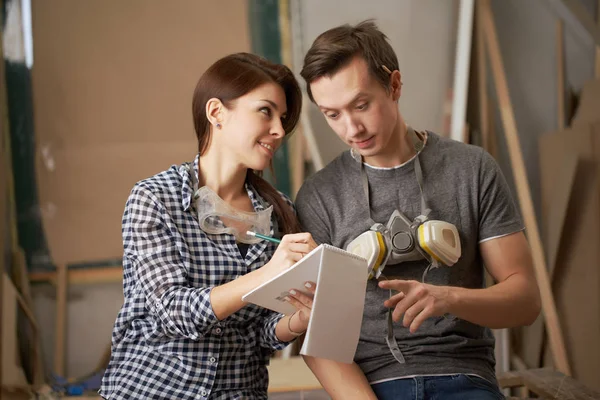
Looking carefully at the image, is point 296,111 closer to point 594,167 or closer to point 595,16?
point 594,167

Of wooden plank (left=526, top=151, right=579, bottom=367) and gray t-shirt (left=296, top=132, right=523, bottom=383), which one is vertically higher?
gray t-shirt (left=296, top=132, right=523, bottom=383)

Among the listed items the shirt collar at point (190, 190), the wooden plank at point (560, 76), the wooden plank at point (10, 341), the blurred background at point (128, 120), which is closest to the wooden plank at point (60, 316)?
the blurred background at point (128, 120)

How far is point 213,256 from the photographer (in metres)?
1.89

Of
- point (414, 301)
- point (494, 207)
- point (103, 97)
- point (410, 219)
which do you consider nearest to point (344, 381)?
point (414, 301)

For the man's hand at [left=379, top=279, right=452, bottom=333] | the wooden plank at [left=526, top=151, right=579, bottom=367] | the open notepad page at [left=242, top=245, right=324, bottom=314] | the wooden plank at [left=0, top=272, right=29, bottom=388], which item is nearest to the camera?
the open notepad page at [left=242, top=245, right=324, bottom=314]

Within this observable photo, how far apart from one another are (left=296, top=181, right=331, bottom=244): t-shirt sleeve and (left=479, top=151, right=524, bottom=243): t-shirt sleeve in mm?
441

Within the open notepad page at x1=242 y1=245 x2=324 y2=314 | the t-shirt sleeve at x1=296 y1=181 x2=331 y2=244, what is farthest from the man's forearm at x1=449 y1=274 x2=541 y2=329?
the t-shirt sleeve at x1=296 y1=181 x2=331 y2=244

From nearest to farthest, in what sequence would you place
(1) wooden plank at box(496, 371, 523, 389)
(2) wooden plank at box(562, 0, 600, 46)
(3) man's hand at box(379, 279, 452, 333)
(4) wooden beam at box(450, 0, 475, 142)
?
(3) man's hand at box(379, 279, 452, 333) < (1) wooden plank at box(496, 371, 523, 389) < (4) wooden beam at box(450, 0, 475, 142) < (2) wooden plank at box(562, 0, 600, 46)

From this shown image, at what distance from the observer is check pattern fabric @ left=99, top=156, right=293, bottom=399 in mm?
1774

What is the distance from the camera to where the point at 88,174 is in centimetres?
383

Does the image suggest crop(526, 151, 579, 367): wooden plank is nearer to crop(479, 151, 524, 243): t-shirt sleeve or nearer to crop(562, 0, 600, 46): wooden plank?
crop(562, 0, 600, 46): wooden plank

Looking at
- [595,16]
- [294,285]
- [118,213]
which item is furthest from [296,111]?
[595,16]

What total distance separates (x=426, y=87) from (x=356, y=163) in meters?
2.01

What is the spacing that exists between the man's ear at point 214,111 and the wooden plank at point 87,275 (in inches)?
82.5
